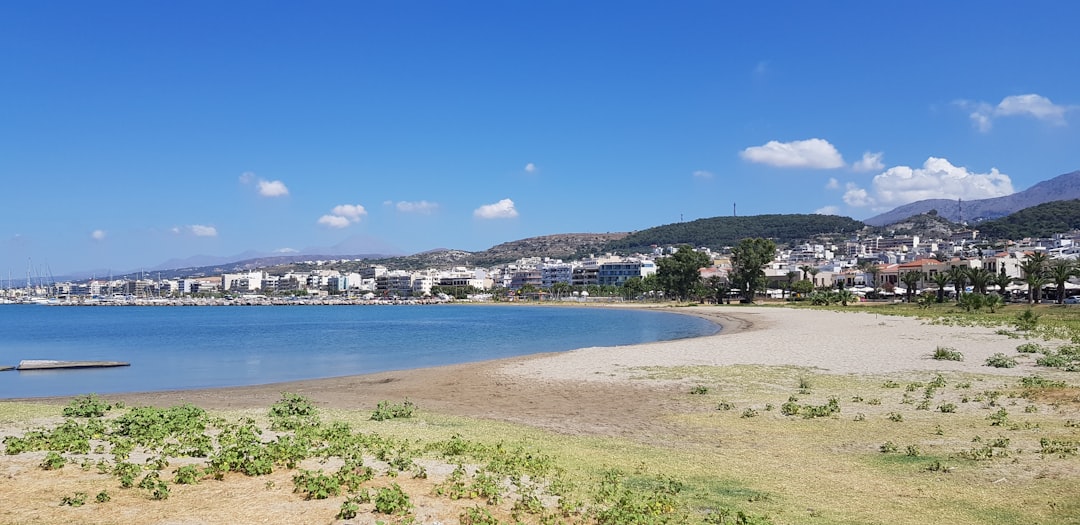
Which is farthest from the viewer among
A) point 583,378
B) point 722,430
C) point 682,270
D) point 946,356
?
point 682,270

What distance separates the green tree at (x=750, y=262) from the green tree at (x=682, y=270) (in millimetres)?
10110

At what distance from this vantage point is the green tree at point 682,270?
118875mm

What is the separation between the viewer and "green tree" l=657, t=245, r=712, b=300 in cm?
11888

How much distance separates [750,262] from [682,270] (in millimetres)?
18576

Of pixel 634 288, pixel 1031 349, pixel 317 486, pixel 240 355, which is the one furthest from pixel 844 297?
pixel 317 486

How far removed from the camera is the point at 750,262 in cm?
10331

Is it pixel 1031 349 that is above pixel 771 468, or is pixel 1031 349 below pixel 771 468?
below

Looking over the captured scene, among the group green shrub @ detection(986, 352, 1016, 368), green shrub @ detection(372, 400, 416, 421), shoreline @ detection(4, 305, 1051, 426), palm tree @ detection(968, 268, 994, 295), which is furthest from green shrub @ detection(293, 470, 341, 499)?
palm tree @ detection(968, 268, 994, 295)

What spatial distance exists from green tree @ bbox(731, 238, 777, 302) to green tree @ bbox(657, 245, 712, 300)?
1011 centimetres

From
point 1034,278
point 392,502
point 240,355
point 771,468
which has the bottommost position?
point 240,355

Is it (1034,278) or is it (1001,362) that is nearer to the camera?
(1001,362)

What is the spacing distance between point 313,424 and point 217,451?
2927 millimetres

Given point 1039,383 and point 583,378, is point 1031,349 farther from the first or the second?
point 583,378

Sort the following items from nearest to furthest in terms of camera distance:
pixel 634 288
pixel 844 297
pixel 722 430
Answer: pixel 722 430
pixel 844 297
pixel 634 288
